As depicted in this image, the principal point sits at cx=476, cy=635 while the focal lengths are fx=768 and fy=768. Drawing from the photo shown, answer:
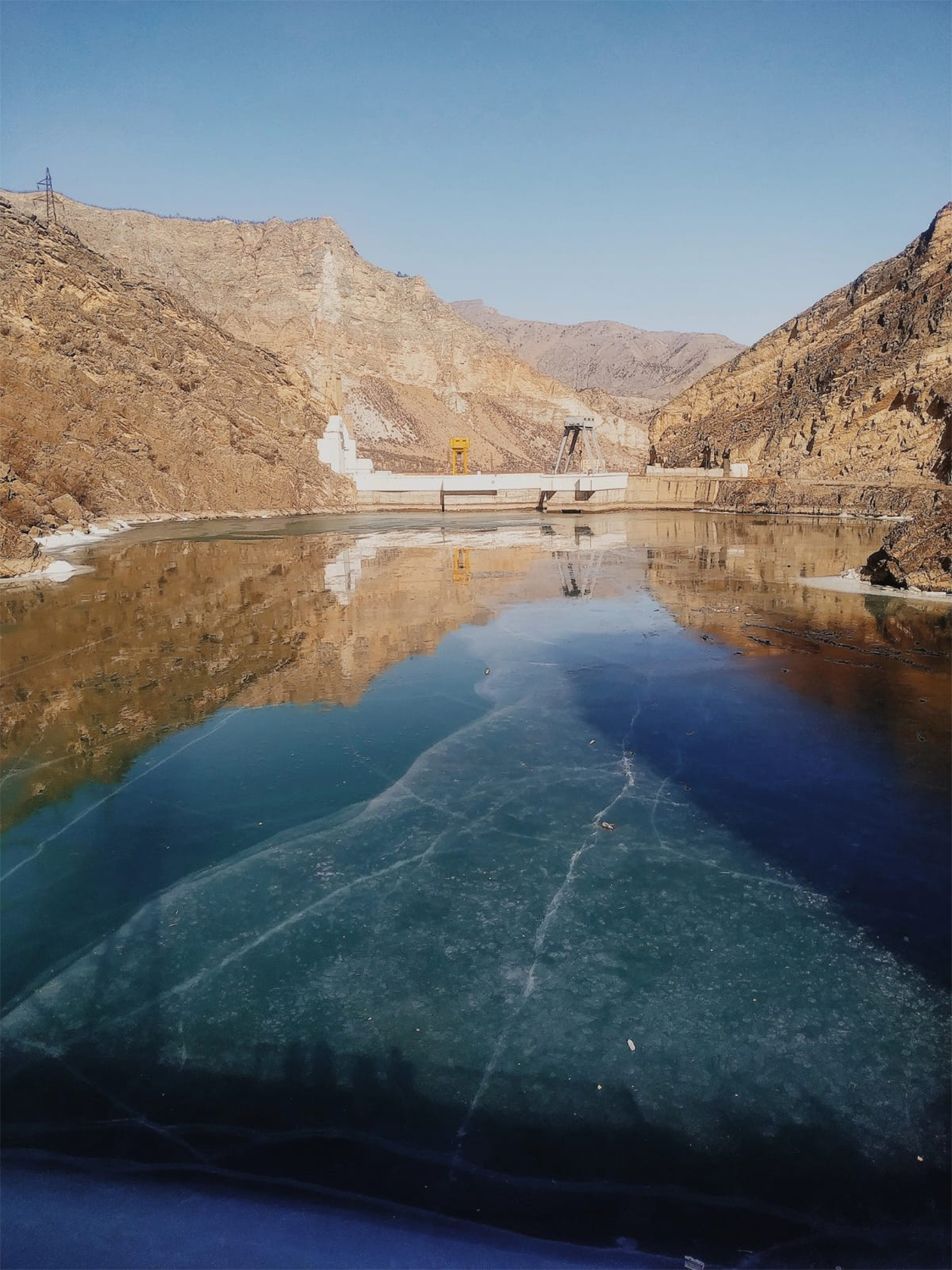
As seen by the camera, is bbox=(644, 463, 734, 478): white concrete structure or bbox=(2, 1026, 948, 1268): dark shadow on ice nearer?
bbox=(2, 1026, 948, 1268): dark shadow on ice

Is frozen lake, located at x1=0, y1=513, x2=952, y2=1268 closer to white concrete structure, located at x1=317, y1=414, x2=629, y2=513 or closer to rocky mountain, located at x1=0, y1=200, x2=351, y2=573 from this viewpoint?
rocky mountain, located at x1=0, y1=200, x2=351, y2=573

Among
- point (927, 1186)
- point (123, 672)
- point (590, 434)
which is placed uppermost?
point (590, 434)

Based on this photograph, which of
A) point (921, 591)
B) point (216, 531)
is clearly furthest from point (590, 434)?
point (921, 591)

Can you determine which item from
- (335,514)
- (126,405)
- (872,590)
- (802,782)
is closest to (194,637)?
(802,782)

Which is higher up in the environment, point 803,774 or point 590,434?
point 590,434

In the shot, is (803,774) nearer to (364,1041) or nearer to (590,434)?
(364,1041)

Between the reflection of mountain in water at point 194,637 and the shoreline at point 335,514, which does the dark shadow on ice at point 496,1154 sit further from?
the shoreline at point 335,514

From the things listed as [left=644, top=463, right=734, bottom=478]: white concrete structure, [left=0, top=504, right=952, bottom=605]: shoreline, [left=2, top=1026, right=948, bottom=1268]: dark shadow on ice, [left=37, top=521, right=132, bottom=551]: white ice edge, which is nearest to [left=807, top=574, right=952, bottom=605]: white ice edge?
[left=0, top=504, right=952, bottom=605]: shoreline
